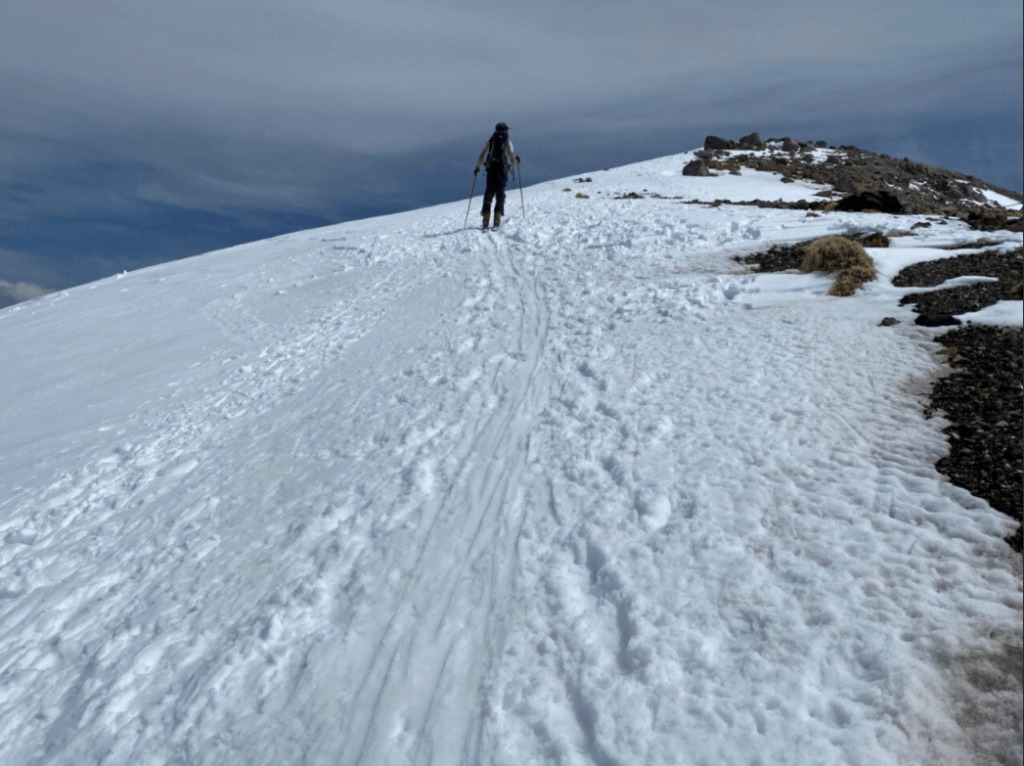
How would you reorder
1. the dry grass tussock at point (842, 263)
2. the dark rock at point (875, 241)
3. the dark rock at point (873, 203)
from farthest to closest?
the dark rock at point (873, 203), the dark rock at point (875, 241), the dry grass tussock at point (842, 263)

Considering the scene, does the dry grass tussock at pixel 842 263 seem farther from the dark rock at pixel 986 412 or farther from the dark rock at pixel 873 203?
the dark rock at pixel 873 203

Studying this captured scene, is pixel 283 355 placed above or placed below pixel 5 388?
above

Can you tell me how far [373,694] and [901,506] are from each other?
13.8ft

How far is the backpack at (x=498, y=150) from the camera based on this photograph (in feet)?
58.8

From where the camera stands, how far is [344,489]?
21.6 ft

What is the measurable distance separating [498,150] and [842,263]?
11092 mm

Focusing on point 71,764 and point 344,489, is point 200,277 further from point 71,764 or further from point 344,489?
point 71,764

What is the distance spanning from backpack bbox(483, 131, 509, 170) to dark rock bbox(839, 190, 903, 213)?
1011cm

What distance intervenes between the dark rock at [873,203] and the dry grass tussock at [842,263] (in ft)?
28.7

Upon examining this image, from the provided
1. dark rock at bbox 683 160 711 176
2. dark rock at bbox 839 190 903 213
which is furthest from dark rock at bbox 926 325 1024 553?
dark rock at bbox 683 160 711 176

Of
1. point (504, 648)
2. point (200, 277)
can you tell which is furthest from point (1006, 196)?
point (504, 648)

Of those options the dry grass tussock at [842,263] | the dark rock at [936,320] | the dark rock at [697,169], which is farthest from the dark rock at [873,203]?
the dark rock at [697,169]

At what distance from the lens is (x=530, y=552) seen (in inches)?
204

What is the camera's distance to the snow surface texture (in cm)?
372
